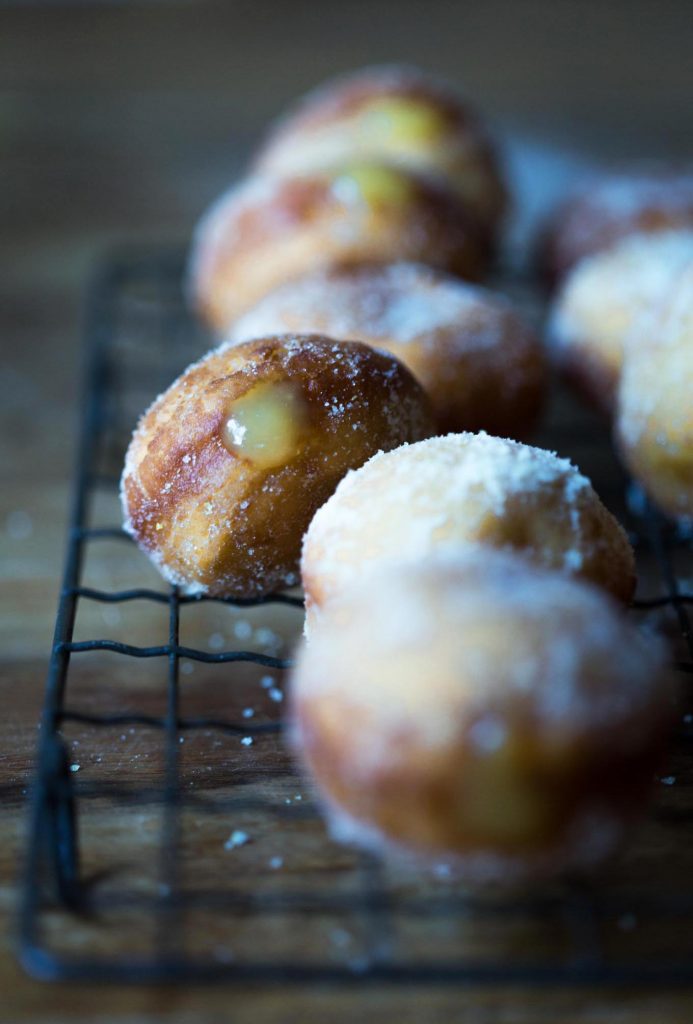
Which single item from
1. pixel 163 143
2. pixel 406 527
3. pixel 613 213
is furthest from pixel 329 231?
pixel 163 143

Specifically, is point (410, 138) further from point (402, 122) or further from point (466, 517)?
point (466, 517)

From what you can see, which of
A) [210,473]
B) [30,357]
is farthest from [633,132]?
[210,473]

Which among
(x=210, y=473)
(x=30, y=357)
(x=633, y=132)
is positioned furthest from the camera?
(x=633, y=132)

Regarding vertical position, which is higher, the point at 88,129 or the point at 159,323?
the point at 88,129

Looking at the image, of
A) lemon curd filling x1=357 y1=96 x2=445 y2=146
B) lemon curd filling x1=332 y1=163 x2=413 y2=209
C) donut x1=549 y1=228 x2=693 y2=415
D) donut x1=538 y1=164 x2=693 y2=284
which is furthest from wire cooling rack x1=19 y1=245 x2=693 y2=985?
lemon curd filling x1=357 y1=96 x2=445 y2=146

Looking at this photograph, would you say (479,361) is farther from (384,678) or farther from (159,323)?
(159,323)

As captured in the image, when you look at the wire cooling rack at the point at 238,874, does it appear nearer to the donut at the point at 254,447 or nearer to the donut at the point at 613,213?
the donut at the point at 254,447

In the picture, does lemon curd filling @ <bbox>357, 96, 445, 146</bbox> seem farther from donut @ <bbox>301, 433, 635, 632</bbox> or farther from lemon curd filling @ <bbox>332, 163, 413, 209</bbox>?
donut @ <bbox>301, 433, 635, 632</bbox>
